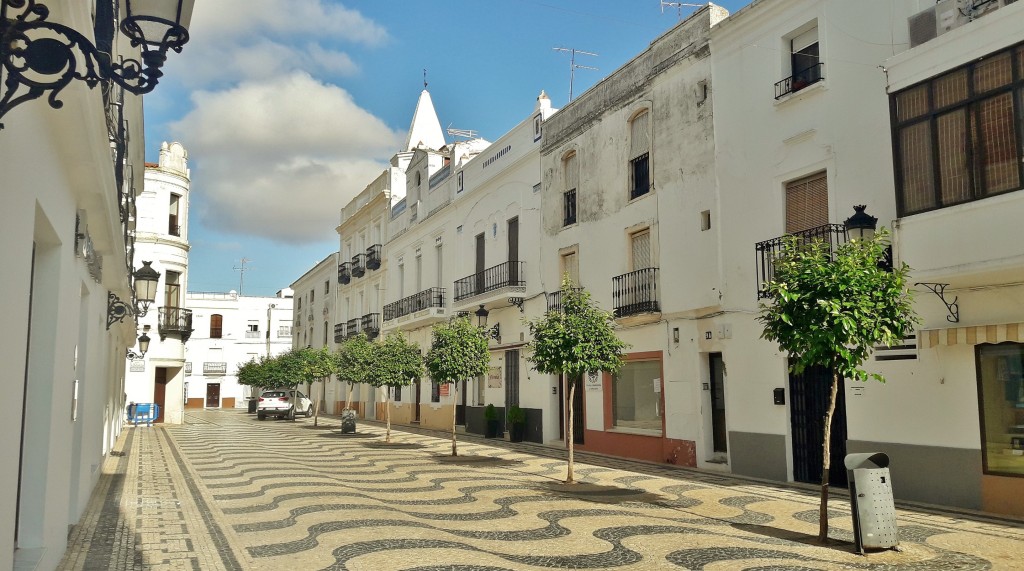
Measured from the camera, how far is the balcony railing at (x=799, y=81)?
13.0m

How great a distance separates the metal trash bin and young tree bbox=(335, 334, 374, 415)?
17.5m

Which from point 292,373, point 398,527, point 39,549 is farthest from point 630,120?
point 292,373

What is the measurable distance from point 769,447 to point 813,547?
18.0ft

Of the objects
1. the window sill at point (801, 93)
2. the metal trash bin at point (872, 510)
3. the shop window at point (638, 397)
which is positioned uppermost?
the window sill at point (801, 93)

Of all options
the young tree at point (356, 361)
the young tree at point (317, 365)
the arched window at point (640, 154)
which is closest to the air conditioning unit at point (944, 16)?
the arched window at point (640, 154)

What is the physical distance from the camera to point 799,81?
1330 centimetres

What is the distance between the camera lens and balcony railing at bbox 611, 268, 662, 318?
1666 centimetres

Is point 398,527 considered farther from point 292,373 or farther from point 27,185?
→ point 292,373

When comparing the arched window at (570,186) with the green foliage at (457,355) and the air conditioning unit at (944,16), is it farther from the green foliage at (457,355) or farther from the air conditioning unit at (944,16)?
the air conditioning unit at (944,16)

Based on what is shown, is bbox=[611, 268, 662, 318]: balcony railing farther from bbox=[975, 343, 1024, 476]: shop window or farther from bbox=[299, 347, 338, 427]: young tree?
bbox=[299, 347, 338, 427]: young tree

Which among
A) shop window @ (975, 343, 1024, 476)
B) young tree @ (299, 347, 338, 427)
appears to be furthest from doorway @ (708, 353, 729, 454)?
young tree @ (299, 347, 338, 427)

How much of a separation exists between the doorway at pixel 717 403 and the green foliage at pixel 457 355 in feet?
17.9

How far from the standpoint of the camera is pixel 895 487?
1114 centimetres

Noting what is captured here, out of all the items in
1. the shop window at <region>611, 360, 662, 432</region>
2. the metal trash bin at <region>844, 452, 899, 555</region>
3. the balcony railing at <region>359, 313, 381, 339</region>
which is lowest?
the metal trash bin at <region>844, 452, 899, 555</region>
